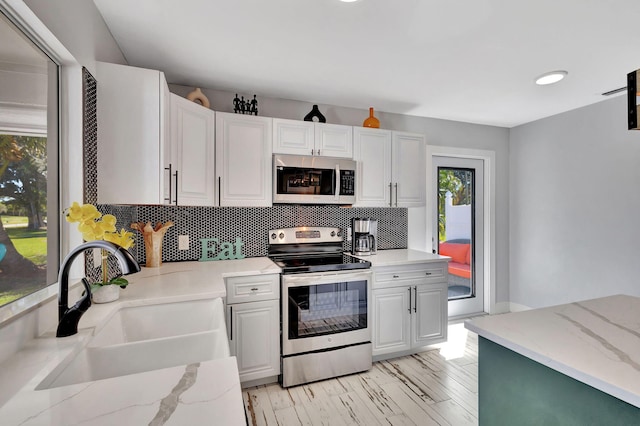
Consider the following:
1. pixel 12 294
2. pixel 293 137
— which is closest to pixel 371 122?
pixel 293 137

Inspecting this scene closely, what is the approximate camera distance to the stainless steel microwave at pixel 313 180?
2615mm

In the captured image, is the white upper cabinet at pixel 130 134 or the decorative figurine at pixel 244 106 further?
the decorative figurine at pixel 244 106

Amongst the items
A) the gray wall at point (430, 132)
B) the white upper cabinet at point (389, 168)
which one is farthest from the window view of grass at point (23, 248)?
the white upper cabinet at point (389, 168)

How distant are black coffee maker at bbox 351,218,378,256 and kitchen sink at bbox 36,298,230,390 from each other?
5.92 feet

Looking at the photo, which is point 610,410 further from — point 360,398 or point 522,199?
Result: point 522,199

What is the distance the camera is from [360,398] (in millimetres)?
2207

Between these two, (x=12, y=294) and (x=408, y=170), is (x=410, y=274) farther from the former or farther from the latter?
(x=12, y=294)

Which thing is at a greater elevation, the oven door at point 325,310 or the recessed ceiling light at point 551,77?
the recessed ceiling light at point 551,77

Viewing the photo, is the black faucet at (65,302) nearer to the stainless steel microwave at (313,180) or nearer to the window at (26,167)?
the window at (26,167)

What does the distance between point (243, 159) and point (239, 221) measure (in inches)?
23.9

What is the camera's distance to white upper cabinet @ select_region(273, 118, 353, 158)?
8.64 ft

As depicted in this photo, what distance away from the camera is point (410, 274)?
9.10 feet

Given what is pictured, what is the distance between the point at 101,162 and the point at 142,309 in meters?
0.85

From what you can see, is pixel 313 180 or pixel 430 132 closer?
pixel 313 180
